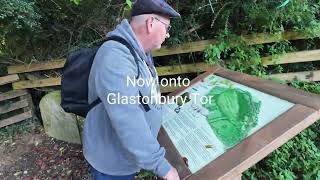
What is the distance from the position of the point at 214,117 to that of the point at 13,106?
3501mm

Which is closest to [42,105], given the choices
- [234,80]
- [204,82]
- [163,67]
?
[163,67]

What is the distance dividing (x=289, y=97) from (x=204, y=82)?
33.9 inches

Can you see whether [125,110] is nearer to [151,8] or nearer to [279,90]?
[151,8]

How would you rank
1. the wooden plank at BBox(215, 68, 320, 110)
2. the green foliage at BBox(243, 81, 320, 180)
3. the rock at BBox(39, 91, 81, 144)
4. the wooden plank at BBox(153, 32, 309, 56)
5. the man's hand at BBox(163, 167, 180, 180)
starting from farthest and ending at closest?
the rock at BBox(39, 91, 81, 144), the wooden plank at BBox(153, 32, 309, 56), the green foliage at BBox(243, 81, 320, 180), the wooden plank at BBox(215, 68, 320, 110), the man's hand at BBox(163, 167, 180, 180)

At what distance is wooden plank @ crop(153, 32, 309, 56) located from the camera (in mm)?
3887

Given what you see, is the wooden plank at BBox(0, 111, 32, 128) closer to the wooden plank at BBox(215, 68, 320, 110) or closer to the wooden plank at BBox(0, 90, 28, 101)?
the wooden plank at BBox(0, 90, 28, 101)

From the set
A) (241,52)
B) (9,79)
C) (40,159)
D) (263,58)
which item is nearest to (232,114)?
(241,52)

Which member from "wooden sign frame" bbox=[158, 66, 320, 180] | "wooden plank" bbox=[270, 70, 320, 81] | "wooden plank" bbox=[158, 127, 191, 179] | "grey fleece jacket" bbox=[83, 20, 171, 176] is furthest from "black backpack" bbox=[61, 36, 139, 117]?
"wooden plank" bbox=[270, 70, 320, 81]

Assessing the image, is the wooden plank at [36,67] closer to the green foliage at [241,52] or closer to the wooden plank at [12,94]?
the wooden plank at [12,94]

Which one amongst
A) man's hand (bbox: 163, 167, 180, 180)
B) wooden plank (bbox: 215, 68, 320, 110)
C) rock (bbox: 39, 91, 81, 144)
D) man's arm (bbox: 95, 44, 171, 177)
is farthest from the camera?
rock (bbox: 39, 91, 81, 144)

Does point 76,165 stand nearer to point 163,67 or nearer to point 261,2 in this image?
point 163,67

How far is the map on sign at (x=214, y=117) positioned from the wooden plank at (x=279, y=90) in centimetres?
4

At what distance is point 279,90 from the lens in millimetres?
2209

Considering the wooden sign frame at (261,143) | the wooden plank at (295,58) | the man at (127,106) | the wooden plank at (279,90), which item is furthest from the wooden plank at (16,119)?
the wooden sign frame at (261,143)
